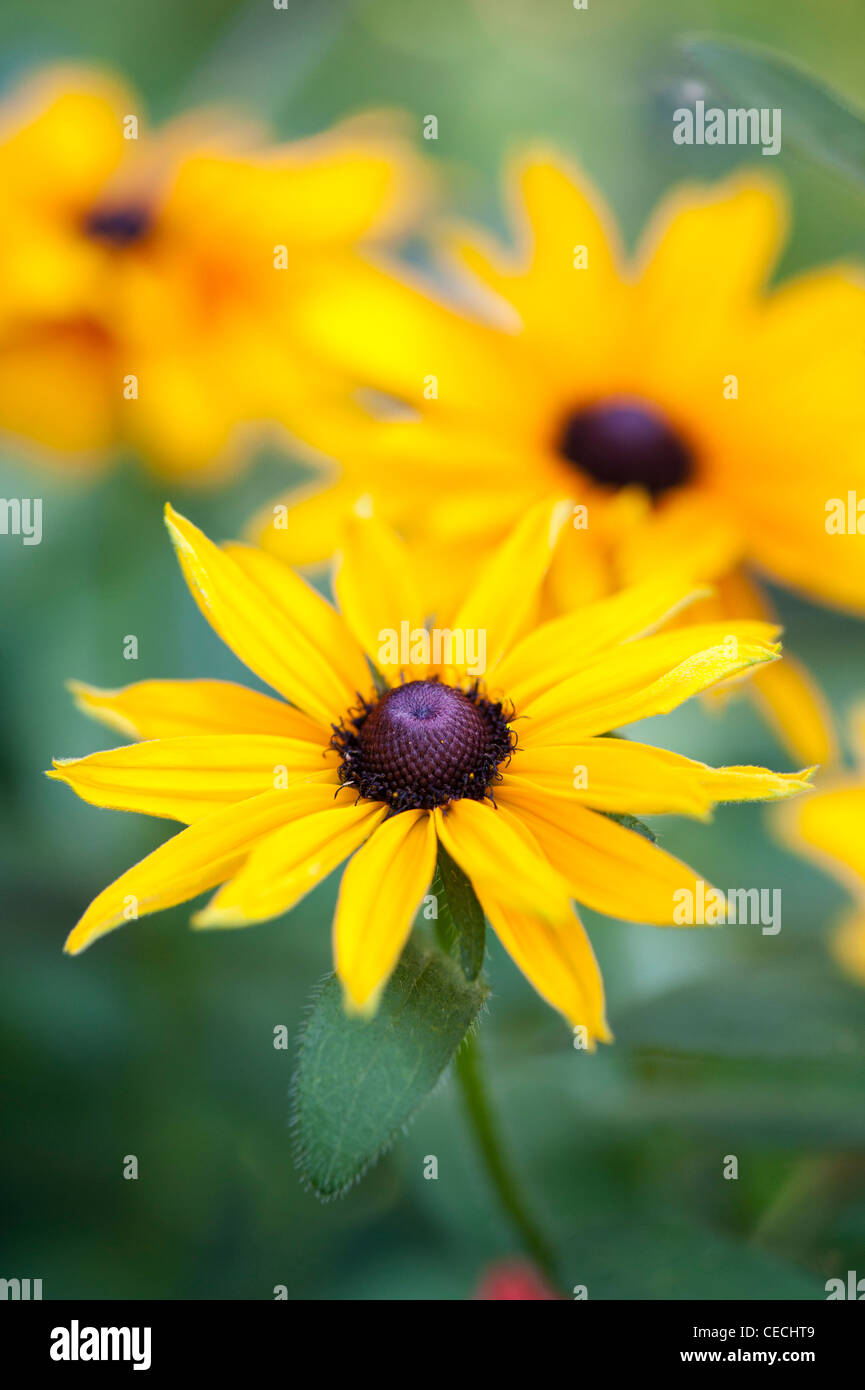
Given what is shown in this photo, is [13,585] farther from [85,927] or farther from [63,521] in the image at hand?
[85,927]

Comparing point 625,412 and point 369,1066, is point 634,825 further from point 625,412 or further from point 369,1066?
point 625,412

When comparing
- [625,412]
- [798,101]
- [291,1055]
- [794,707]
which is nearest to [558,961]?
[794,707]

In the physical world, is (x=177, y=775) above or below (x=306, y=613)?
below

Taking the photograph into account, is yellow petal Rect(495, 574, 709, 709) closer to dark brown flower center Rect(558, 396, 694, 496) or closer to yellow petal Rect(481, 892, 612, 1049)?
yellow petal Rect(481, 892, 612, 1049)

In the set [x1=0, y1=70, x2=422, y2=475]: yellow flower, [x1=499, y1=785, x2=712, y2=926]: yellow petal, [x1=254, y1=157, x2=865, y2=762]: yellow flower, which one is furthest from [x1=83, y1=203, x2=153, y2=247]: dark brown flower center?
[x1=499, y1=785, x2=712, y2=926]: yellow petal

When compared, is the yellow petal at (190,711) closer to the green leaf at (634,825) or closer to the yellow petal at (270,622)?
the yellow petal at (270,622)

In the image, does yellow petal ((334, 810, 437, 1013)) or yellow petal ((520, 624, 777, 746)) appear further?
yellow petal ((520, 624, 777, 746))

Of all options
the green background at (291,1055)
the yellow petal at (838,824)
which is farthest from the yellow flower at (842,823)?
the green background at (291,1055)
